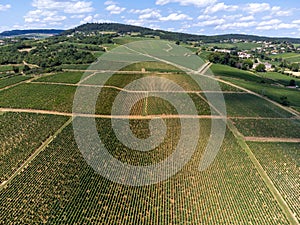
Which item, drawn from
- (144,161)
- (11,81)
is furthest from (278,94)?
(11,81)

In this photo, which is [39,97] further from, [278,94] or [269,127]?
[278,94]

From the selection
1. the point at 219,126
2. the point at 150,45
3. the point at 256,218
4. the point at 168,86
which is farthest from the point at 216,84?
the point at 150,45

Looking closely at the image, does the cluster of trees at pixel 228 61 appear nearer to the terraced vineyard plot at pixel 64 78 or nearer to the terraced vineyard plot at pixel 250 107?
the terraced vineyard plot at pixel 250 107

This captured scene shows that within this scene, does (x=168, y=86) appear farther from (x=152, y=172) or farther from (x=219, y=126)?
(x=152, y=172)

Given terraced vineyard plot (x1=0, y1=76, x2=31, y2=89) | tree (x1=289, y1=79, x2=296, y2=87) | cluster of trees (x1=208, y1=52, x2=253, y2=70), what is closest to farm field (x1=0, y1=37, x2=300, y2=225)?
terraced vineyard plot (x1=0, y1=76, x2=31, y2=89)

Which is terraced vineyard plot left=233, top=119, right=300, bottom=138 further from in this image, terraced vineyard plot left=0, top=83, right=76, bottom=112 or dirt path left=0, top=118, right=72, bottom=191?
terraced vineyard plot left=0, top=83, right=76, bottom=112

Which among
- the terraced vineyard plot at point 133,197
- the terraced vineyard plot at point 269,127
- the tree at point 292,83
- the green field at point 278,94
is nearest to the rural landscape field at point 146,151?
the terraced vineyard plot at point 133,197

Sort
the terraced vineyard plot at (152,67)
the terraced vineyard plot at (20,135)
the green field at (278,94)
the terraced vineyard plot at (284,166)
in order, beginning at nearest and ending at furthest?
the terraced vineyard plot at (284,166) < the terraced vineyard plot at (20,135) < the green field at (278,94) < the terraced vineyard plot at (152,67)
